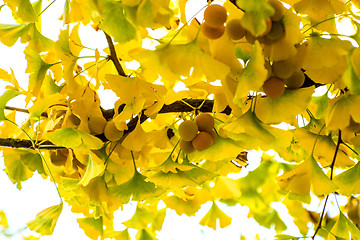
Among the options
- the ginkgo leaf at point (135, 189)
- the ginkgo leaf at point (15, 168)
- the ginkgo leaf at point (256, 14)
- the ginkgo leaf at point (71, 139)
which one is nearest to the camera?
the ginkgo leaf at point (256, 14)

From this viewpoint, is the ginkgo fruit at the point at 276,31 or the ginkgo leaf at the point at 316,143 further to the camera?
the ginkgo leaf at the point at 316,143

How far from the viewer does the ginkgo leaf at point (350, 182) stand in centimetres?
47

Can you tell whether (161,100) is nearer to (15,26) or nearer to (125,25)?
(125,25)

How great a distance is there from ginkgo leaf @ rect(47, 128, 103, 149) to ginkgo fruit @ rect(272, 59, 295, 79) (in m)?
0.19

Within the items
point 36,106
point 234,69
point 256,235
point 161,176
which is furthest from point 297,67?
point 256,235

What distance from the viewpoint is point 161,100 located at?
44cm

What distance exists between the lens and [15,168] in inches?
24.9

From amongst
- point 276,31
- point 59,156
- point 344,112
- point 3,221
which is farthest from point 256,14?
point 3,221

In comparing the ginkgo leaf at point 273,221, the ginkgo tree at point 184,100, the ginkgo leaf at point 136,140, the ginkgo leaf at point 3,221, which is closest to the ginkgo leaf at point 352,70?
the ginkgo tree at point 184,100

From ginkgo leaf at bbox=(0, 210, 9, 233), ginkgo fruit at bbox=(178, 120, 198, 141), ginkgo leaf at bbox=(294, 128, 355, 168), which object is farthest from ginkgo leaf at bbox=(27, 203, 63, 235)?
ginkgo leaf at bbox=(0, 210, 9, 233)

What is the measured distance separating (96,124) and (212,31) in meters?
0.19

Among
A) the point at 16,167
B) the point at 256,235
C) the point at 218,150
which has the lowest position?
Answer: the point at 256,235

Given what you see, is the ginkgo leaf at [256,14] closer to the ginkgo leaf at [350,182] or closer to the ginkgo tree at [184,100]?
the ginkgo tree at [184,100]

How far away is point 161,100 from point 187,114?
0.11 meters
